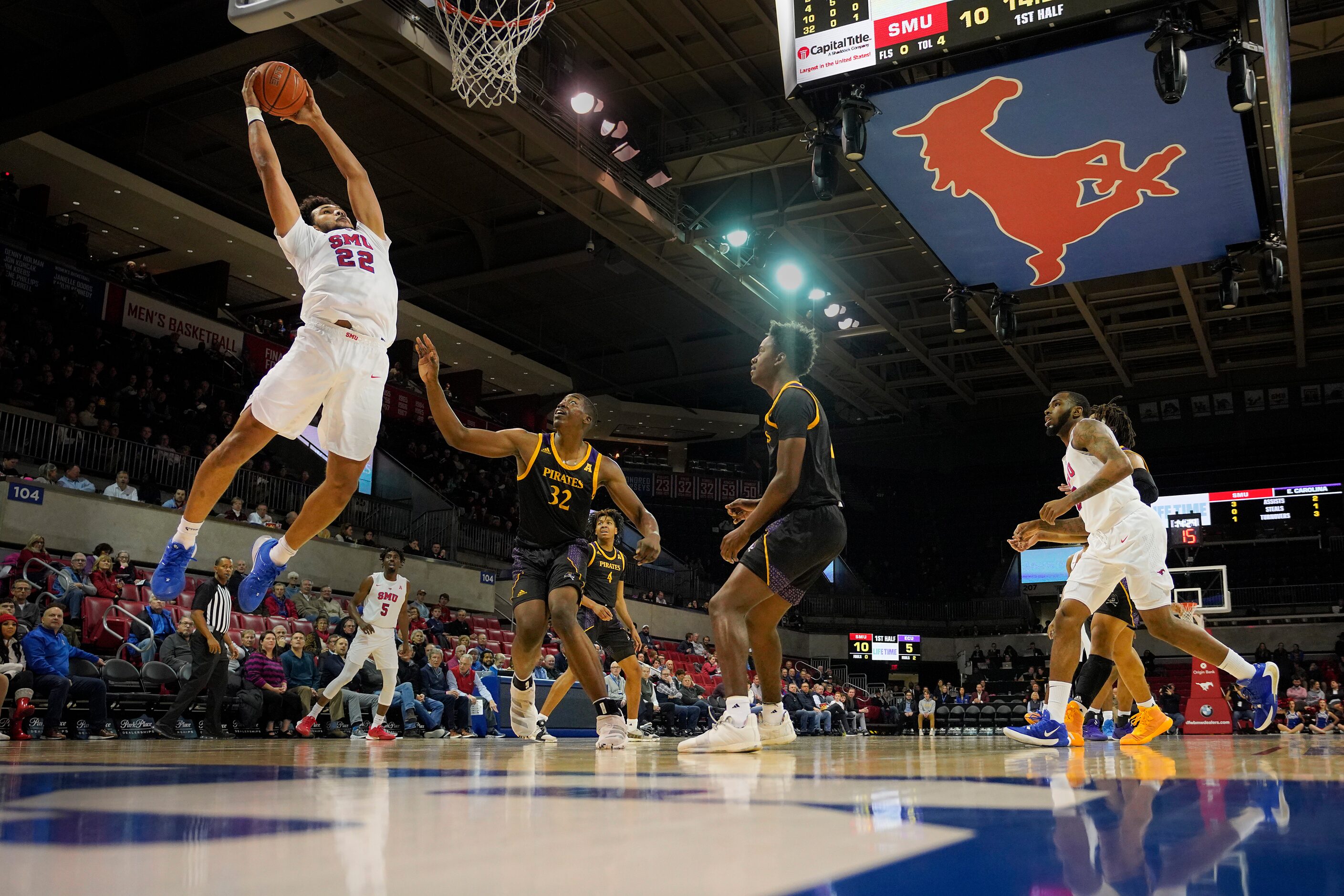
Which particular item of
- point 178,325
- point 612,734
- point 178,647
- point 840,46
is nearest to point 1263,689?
point 612,734

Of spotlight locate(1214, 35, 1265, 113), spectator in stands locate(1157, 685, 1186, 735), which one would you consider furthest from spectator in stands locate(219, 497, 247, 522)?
spectator in stands locate(1157, 685, 1186, 735)

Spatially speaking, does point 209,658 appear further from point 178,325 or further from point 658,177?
point 178,325

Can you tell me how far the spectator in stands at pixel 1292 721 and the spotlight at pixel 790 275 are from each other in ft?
33.6

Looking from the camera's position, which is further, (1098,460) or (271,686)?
(271,686)

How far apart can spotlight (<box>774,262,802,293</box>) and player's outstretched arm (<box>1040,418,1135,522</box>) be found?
11.5 meters

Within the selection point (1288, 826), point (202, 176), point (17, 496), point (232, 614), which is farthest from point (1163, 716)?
point (202, 176)

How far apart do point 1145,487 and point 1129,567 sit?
2.78 ft

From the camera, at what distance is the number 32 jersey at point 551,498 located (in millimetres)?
5531

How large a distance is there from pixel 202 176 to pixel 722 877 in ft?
62.7

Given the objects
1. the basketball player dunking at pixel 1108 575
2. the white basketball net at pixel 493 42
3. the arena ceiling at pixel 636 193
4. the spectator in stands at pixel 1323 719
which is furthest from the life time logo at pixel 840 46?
the spectator in stands at pixel 1323 719

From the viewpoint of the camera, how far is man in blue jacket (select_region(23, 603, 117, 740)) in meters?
8.25

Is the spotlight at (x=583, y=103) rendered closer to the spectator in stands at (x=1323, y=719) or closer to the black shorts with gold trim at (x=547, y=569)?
the black shorts with gold trim at (x=547, y=569)

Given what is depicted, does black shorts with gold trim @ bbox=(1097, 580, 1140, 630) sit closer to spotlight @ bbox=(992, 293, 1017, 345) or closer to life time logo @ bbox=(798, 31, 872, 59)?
life time logo @ bbox=(798, 31, 872, 59)

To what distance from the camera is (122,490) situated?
13945 mm
